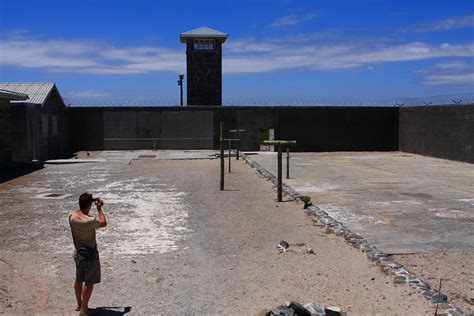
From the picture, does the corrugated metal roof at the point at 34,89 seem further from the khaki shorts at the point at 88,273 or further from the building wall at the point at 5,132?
the khaki shorts at the point at 88,273

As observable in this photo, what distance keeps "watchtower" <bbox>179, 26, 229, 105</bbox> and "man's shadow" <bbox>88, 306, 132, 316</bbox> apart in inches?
992

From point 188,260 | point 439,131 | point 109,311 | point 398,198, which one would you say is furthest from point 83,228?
point 439,131

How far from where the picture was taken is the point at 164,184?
1655cm

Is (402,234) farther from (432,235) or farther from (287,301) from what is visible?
(287,301)

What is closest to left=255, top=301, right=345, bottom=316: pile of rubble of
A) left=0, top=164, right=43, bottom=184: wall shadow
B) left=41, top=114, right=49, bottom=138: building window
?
left=0, top=164, right=43, bottom=184: wall shadow

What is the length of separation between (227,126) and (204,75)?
3050mm

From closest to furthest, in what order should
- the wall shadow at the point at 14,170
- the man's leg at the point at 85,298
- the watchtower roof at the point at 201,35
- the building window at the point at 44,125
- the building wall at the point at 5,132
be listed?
the man's leg at the point at 85,298
the wall shadow at the point at 14,170
the building wall at the point at 5,132
the building window at the point at 44,125
the watchtower roof at the point at 201,35

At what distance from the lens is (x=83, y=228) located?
18.7 ft

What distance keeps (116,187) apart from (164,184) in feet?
4.78

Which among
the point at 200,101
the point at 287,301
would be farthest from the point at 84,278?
the point at 200,101

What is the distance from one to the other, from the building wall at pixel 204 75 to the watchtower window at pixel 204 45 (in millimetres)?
215

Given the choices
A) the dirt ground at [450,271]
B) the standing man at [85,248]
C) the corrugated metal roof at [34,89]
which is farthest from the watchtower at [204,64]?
the standing man at [85,248]

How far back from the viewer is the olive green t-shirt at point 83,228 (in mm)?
5688

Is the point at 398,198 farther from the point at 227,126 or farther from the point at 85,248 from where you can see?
the point at 227,126
